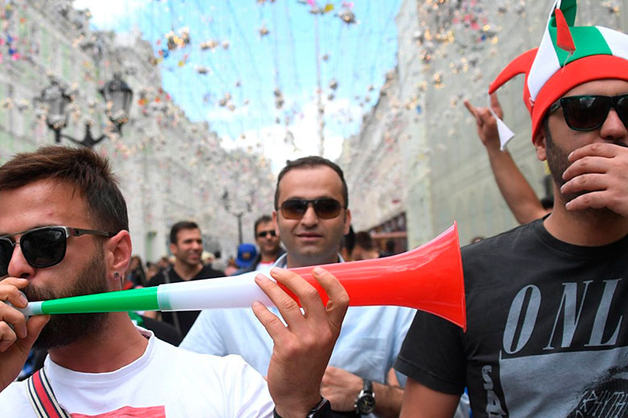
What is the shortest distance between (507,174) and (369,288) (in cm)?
146

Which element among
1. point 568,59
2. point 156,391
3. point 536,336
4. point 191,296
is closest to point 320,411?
point 191,296

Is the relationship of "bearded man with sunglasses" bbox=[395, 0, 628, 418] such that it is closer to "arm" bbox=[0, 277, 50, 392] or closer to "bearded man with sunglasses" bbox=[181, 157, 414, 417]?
"bearded man with sunglasses" bbox=[181, 157, 414, 417]

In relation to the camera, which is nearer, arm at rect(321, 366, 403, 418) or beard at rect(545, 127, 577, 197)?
beard at rect(545, 127, 577, 197)

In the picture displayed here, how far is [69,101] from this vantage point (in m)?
7.64

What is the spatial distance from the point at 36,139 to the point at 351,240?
2095 centimetres

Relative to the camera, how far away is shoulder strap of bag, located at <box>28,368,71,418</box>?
1.46 metres

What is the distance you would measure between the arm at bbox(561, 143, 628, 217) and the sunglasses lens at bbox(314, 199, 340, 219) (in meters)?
1.35

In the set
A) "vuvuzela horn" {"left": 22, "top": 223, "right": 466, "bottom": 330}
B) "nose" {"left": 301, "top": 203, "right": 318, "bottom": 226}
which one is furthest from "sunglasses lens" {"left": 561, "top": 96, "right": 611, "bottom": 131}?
"nose" {"left": 301, "top": 203, "right": 318, "bottom": 226}

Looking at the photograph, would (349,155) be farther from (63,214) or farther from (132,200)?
(63,214)

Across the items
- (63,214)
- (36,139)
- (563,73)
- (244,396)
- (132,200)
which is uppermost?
(36,139)

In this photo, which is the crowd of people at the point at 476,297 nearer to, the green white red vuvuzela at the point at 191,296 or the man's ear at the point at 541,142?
the man's ear at the point at 541,142

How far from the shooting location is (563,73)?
5.36 ft

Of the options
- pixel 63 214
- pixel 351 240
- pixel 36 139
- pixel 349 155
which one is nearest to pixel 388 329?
pixel 63 214

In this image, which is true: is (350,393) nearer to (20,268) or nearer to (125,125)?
(20,268)
